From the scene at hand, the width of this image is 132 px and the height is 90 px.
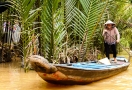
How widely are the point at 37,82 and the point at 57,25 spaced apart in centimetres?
153

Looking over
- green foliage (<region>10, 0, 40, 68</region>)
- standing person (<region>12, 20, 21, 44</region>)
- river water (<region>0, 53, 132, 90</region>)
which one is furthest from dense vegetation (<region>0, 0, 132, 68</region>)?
river water (<region>0, 53, 132, 90</region>)

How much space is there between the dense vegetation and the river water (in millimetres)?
569

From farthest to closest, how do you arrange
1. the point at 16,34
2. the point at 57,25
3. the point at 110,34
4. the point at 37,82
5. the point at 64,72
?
the point at 16,34 < the point at 110,34 < the point at 57,25 < the point at 37,82 < the point at 64,72

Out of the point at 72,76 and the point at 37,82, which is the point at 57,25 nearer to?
the point at 37,82

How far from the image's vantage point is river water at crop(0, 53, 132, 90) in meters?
5.80

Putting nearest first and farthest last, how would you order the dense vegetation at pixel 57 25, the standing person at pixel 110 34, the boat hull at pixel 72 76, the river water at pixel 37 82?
the boat hull at pixel 72 76, the river water at pixel 37 82, the dense vegetation at pixel 57 25, the standing person at pixel 110 34

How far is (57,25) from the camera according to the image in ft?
23.3

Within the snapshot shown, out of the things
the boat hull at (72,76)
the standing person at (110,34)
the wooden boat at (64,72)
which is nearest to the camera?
the wooden boat at (64,72)

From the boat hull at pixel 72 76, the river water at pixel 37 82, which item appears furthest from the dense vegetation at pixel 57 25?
the boat hull at pixel 72 76

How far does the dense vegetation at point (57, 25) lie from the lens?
23.0 ft

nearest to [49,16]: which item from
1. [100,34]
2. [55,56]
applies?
[55,56]

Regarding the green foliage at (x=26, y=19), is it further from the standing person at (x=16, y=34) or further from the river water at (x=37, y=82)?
the standing person at (x=16, y=34)

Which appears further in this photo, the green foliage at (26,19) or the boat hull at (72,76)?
the green foliage at (26,19)

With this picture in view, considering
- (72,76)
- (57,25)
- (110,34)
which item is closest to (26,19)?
(57,25)
